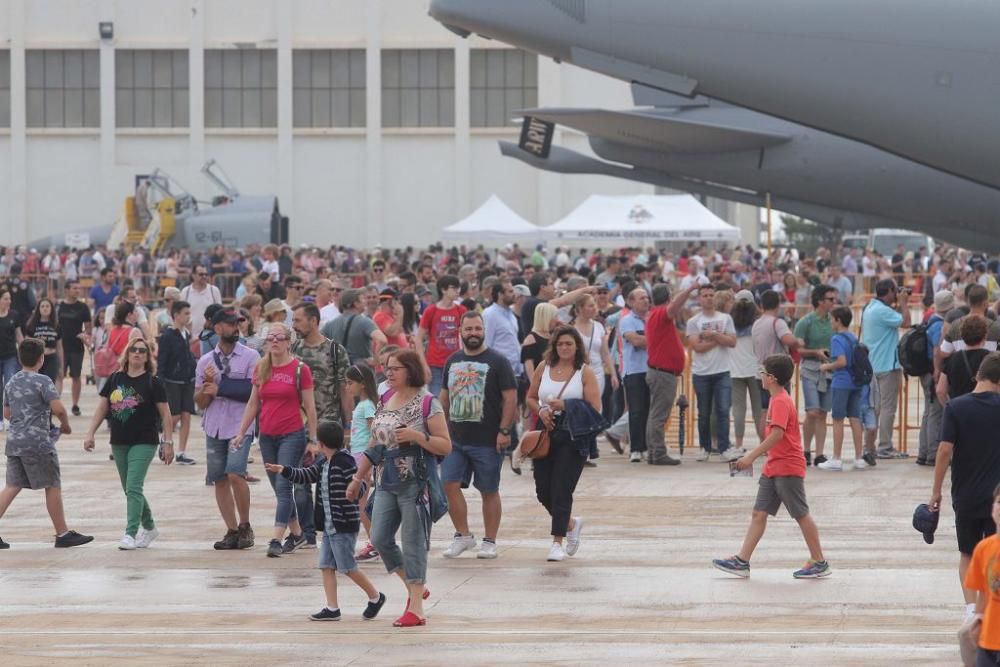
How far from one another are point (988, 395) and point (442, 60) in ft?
161

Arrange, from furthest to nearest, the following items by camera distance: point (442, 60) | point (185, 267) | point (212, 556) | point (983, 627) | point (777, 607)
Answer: point (442, 60)
point (185, 267)
point (212, 556)
point (777, 607)
point (983, 627)

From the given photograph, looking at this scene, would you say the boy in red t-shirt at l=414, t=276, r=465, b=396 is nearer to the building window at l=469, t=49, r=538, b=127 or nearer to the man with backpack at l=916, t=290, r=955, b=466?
the man with backpack at l=916, t=290, r=955, b=466

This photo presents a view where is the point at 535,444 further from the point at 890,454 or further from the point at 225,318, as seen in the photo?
the point at 890,454

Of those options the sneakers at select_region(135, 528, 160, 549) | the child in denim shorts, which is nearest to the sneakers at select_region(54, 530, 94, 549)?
the sneakers at select_region(135, 528, 160, 549)

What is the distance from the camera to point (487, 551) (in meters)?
11.0

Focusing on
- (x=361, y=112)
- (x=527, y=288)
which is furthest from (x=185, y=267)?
(x=527, y=288)

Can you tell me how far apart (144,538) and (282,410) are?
4.87 feet

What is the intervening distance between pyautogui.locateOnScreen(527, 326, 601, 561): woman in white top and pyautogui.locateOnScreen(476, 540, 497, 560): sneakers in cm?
43

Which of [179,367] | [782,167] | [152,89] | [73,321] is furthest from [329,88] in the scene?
[179,367]

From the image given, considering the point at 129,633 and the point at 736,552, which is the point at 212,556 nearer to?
the point at 129,633

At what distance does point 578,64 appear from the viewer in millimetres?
13805

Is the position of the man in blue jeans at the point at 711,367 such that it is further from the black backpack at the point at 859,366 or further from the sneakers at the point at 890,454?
the sneakers at the point at 890,454

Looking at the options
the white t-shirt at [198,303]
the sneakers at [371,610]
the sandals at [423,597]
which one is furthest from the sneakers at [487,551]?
the white t-shirt at [198,303]

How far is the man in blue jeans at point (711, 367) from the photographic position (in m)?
15.7
